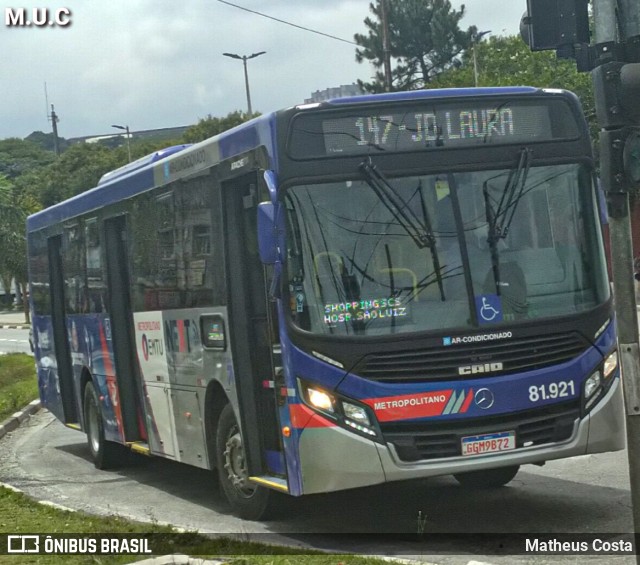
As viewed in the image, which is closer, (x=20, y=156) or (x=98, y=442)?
(x=98, y=442)

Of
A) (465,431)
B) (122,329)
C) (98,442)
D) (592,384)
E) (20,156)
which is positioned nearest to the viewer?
(465,431)

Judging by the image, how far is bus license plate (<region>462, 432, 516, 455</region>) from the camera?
30.3 feet

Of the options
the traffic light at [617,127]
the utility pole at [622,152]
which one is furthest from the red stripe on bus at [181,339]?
the traffic light at [617,127]

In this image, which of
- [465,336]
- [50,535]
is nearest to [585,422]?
[465,336]

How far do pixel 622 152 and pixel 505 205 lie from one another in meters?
2.08

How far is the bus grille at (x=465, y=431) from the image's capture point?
9.18 m

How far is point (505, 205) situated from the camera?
377 inches

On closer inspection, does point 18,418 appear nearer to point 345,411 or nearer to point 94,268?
point 94,268

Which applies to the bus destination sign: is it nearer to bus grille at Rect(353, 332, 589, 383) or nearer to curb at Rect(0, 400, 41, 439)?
bus grille at Rect(353, 332, 589, 383)

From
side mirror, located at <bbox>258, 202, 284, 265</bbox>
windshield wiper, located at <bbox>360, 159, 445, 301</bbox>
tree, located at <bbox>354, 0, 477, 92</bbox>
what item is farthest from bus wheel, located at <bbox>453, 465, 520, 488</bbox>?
tree, located at <bbox>354, 0, 477, 92</bbox>

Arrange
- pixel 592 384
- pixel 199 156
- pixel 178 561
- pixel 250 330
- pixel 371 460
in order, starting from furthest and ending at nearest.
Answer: pixel 199 156
pixel 250 330
pixel 592 384
pixel 371 460
pixel 178 561

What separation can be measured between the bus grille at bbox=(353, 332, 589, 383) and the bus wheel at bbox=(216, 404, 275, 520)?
187cm

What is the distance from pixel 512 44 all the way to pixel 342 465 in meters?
75.3

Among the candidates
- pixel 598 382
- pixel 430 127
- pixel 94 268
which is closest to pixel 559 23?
pixel 430 127
